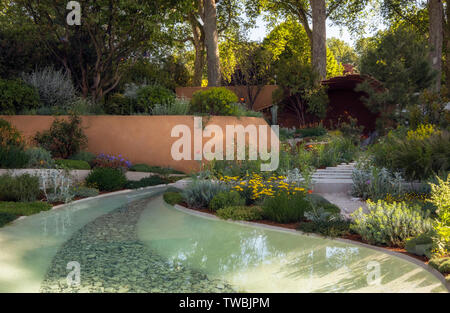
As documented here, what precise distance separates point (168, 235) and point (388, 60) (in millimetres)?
13256

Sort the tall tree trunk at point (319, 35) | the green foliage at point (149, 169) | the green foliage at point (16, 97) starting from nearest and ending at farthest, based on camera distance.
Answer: the green foliage at point (149, 169) → the green foliage at point (16, 97) → the tall tree trunk at point (319, 35)

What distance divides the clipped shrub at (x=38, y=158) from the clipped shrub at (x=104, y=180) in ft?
3.33

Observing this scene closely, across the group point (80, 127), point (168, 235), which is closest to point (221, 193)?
point (168, 235)

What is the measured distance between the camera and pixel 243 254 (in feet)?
17.4

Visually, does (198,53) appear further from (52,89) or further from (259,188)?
(259,188)

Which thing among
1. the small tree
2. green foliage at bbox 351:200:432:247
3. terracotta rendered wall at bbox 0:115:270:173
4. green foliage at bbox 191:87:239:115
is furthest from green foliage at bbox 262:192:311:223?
the small tree

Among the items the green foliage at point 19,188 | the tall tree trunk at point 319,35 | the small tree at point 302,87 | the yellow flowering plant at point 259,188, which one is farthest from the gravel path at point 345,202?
the tall tree trunk at point 319,35

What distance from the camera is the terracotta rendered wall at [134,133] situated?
12.5 metres

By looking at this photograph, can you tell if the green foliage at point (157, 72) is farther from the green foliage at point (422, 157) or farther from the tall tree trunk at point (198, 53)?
the green foliage at point (422, 157)

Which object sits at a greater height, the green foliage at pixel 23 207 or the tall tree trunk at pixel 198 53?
the tall tree trunk at pixel 198 53

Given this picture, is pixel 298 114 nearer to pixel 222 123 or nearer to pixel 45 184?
pixel 222 123

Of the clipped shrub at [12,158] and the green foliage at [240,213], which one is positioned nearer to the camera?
the green foliage at [240,213]

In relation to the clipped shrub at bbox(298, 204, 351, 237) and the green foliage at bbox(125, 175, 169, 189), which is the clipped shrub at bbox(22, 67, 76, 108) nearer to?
the green foliage at bbox(125, 175, 169, 189)

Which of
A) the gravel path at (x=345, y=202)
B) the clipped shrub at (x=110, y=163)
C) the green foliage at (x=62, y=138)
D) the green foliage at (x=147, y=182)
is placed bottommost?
the gravel path at (x=345, y=202)
